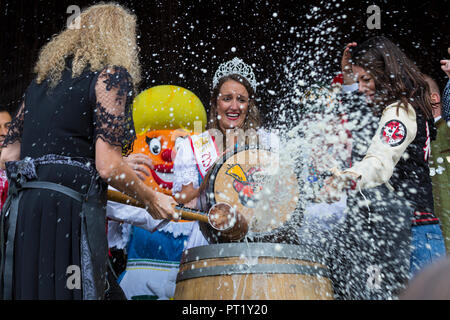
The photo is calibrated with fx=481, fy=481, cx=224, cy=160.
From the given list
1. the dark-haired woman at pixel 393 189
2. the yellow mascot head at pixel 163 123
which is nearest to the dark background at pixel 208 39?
the yellow mascot head at pixel 163 123

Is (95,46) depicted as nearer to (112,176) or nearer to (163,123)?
(112,176)

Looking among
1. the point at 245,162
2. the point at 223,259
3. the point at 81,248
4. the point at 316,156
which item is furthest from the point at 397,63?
the point at 81,248

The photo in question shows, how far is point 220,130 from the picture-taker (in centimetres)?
276

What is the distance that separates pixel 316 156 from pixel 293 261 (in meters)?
0.79

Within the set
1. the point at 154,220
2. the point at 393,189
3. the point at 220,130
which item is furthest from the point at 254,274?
the point at 220,130

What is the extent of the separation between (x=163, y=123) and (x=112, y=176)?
1.43 m

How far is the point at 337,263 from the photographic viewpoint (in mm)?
2264

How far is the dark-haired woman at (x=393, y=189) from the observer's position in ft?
5.86

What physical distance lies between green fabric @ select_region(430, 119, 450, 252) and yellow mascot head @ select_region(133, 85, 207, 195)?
1392 millimetres

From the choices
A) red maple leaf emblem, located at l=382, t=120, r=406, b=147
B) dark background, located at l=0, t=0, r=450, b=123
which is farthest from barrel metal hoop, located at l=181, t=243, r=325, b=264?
dark background, located at l=0, t=0, r=450, b=123

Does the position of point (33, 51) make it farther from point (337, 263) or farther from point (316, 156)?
point (337, 263)

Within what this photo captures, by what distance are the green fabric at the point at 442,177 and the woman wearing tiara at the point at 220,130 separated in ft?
2.67

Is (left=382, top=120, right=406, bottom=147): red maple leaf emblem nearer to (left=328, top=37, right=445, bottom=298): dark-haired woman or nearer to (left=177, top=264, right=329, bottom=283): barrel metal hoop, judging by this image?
(left=328, top=37, right=445, bottom=298): dark-haired woman

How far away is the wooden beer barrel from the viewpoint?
154 centimetres
